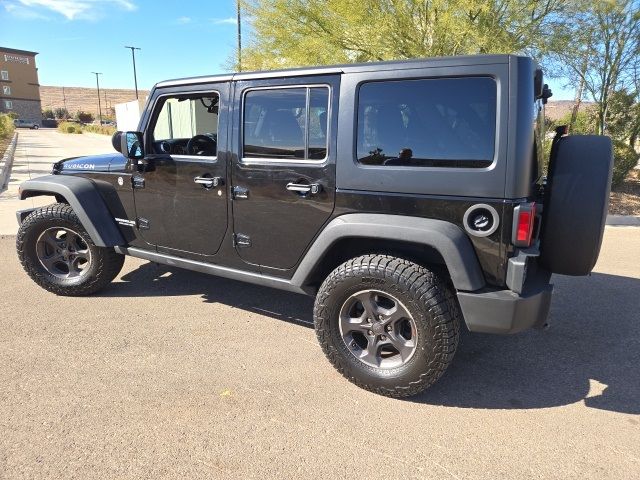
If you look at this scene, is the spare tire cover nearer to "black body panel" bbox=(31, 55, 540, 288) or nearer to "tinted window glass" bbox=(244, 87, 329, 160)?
"black body panel" bbox=(31, 55, 540, 288)

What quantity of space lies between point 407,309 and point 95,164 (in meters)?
3.09

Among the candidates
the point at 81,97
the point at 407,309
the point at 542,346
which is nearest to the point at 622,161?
the point at 542,346

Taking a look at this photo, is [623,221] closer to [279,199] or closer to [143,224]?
[279,199]

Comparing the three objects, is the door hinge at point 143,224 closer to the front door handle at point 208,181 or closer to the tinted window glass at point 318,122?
the front door handle at point 208,181

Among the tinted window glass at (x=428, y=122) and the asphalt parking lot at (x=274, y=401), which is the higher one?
the tinted window glass at (x=428, y=122)

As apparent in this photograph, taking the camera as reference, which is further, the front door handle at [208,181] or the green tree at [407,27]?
the green tree at [407,27]

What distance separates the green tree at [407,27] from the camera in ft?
25.5

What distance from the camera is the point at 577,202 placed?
8.51 feet

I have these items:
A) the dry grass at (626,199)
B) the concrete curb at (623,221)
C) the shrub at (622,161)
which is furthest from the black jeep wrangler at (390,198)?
the shrub at (622,161)

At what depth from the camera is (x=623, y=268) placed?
5.46 meters

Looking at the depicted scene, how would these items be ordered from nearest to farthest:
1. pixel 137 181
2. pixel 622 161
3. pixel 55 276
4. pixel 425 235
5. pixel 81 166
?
pixel 425 235, pixel 137 181, pixel 81 166, pixel 55 276, pixel 622 161

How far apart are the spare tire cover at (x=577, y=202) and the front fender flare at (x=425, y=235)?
54cm

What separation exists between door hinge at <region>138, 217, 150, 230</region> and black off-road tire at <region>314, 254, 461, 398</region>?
1.75 meters

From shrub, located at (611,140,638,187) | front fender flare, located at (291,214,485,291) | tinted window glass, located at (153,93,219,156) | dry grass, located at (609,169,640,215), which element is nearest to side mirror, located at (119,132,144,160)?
tinted window glass, located at (153,93,219,156)
